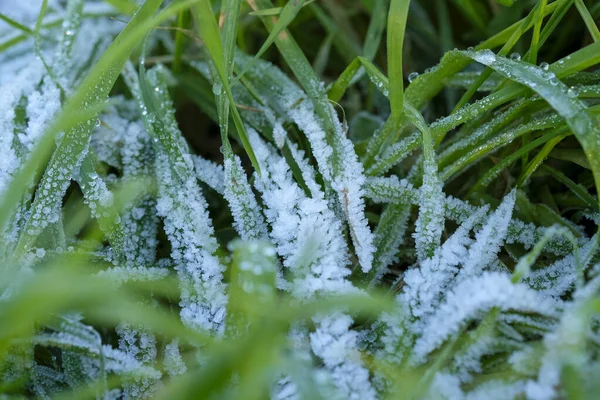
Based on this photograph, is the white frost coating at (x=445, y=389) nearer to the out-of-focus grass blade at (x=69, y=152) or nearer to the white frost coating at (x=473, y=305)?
the white frost coating at (x=473, y=305)

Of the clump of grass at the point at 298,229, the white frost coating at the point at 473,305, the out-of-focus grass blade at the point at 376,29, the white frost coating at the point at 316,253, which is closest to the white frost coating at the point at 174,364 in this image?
the clump of grass at the point at 298,229

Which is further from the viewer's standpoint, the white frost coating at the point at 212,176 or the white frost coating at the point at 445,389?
the white frost coating at the point at 212,176

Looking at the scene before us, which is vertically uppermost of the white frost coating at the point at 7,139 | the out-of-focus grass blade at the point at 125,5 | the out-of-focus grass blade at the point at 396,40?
the out-of-focus grass blade at the point at 125,5

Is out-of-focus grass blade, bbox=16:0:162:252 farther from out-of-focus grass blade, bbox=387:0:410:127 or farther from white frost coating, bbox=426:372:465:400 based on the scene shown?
white frost coating, bbox=426:372:465:400

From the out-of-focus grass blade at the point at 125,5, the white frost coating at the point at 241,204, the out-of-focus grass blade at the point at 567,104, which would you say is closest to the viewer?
the out-of-focus grass blade at the point at 567,104

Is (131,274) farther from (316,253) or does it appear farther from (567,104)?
(567,104)

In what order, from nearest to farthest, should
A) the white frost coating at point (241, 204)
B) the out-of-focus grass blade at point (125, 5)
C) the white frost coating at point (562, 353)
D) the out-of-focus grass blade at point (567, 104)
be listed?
the white frost coating at point (562, 353) → the out-of-focus grass blade at point (567, 104) → the white frost coating at point (241, 204) → the out-of-focus grass blade at point (125, 5)

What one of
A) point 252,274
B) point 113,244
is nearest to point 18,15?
point 113,244

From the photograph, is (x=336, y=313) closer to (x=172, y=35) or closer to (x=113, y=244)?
(x=113, y=244)
